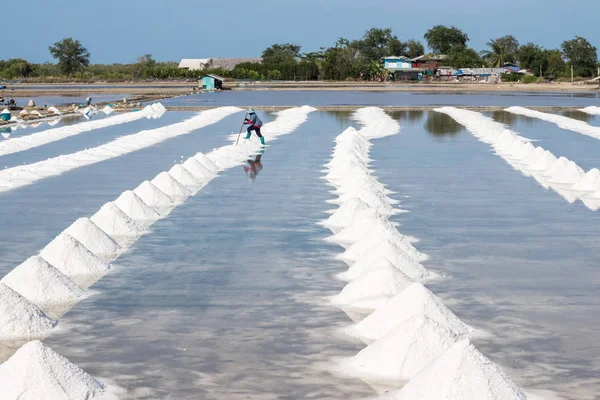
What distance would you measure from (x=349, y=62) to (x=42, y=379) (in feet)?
469

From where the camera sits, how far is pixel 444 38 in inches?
6998

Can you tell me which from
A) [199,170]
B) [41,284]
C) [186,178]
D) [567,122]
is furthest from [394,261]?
[567,122]

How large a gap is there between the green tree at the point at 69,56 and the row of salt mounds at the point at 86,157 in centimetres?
13549

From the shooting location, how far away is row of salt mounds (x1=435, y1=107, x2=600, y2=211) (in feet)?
65.8

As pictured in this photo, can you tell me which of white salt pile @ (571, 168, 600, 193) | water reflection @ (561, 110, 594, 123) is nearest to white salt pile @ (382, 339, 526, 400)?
white salt pile @ (571, 168, 600, 193)

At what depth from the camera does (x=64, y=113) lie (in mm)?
51562

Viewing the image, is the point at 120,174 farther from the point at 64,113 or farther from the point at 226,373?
the point at 64,113

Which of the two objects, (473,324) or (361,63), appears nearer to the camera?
(473,324)

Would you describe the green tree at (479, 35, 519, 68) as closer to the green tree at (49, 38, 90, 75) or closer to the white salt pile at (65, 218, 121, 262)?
the green tree at (49, 38, 90, 75)

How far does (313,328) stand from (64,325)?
2.57 metres

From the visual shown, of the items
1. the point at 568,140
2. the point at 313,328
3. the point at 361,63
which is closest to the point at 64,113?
the point at 568,140

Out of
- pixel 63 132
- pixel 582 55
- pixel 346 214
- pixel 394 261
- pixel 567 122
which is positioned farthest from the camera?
pixel 582 55

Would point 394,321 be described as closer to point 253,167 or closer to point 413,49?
point 253,167

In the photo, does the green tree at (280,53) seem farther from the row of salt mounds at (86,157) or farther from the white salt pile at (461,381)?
the white salt pile at (461,381)
